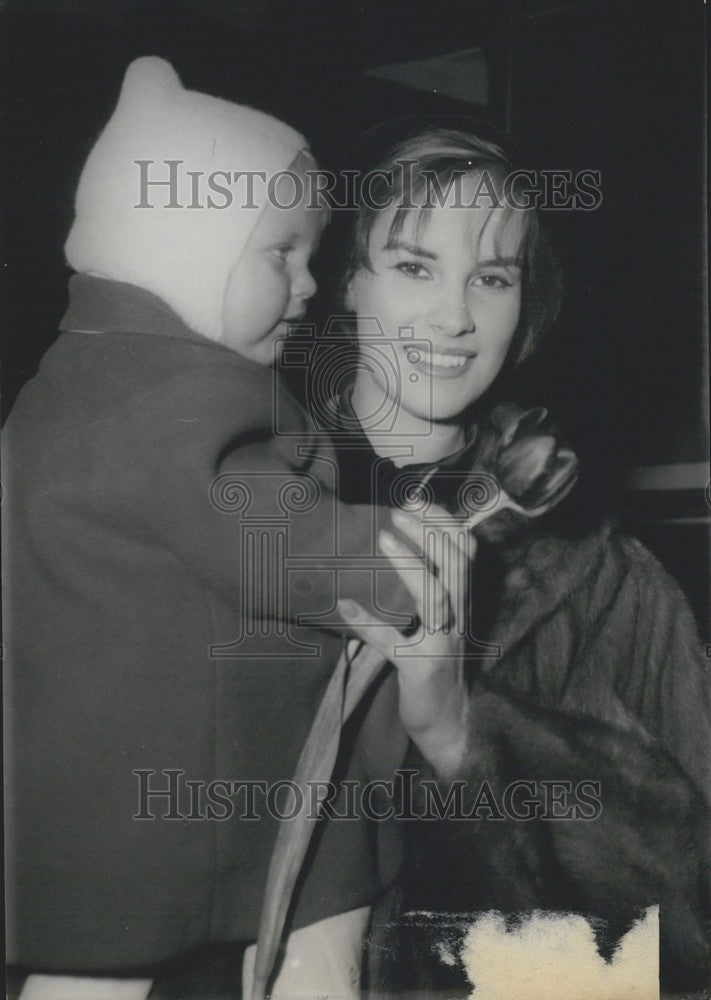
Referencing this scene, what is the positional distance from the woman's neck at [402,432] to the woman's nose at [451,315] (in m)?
0.11

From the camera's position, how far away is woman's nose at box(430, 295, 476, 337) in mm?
1450

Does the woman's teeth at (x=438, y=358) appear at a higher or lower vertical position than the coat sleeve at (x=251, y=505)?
higher

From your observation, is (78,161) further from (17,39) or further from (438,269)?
(438,269)

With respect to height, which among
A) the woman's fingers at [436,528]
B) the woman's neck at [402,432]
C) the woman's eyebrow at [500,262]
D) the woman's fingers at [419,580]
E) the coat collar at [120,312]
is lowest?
the woman's fingers at [419,580]

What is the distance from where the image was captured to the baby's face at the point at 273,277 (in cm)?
141

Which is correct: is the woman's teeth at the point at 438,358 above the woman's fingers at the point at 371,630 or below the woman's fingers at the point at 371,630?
above

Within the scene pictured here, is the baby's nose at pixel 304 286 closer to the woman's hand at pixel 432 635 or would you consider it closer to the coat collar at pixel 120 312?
the coat collar at pixel 120 312

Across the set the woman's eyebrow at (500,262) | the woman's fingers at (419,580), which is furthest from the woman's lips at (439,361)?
the woman's fingers at (419,580)

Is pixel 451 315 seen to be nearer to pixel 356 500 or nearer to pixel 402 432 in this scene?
pixel 402 432

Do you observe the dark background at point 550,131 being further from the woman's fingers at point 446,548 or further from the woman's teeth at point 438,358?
the woman's fingers at point 446,548

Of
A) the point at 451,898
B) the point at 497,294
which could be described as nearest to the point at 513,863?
the point at 451,898

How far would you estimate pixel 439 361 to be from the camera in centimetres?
146

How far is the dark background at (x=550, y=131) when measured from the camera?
4.72ft

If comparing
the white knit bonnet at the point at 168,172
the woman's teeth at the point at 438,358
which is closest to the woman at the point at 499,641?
the woman's teeth at the point at 438,358
